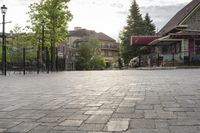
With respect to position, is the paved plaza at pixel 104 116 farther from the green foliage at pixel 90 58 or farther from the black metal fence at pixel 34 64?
the green foliage at pixel 90 58

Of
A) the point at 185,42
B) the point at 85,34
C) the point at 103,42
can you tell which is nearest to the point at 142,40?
the point at 185,42

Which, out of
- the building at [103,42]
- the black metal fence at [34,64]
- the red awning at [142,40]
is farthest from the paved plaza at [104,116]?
the building at [103,42]

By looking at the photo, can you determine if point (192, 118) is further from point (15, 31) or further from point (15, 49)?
point (15, 31)

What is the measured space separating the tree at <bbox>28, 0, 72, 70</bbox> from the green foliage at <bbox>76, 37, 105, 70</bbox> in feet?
103

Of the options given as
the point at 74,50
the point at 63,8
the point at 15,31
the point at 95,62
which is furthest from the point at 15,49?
the point at 74,50

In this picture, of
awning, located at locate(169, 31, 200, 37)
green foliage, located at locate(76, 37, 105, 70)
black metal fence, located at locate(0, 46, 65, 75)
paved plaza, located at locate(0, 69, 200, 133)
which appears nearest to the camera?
paved plaza, located at locate(0, 69, 200, 133)

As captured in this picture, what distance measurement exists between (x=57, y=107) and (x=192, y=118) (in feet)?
8.08

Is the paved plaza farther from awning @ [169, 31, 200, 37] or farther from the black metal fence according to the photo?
awning @ [169, 31, 200, 37]

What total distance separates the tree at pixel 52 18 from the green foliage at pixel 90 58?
31345 mm

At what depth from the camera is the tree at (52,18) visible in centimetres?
3478

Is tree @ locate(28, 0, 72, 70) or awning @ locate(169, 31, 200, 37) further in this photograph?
awning @ locate(169, 31, 200, 37)

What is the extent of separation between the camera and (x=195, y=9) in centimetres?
4181

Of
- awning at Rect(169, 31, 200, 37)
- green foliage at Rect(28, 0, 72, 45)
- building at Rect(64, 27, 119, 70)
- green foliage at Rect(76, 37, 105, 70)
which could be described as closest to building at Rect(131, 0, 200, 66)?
awning at Rect(169, 31, 200, 37)

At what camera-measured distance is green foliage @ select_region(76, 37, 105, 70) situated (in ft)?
227
